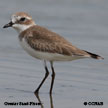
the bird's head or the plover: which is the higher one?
the bird's head

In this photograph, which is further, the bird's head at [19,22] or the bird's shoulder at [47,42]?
the bird's head at [19,22]

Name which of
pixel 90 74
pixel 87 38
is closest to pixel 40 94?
pixel 90 74

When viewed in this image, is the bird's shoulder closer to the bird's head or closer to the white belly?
the white belly

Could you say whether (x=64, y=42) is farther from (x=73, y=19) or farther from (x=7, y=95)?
(x=73, y=19)

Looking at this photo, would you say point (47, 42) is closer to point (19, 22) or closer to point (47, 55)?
point (47, 55)

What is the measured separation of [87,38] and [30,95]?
4.30 meters

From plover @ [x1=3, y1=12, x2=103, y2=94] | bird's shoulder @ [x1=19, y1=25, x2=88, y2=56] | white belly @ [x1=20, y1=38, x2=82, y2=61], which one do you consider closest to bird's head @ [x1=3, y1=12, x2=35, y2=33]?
plover @ [x1=3, y1=12, x2=103, y2=94]

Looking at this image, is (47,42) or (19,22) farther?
(19,22)

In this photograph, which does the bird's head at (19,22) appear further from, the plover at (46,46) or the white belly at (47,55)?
the white belly at (47,55)

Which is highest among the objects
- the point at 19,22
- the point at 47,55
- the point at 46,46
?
the point at 19,22

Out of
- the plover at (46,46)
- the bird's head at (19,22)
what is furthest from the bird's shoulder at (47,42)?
the bird's head at (19,22)

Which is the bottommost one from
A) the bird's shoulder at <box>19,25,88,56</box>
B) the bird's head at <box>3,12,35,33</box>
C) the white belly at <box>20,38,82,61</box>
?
the white belly at <box>20,38,82,61</box>

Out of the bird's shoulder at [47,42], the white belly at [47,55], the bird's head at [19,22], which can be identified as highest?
the bird's head at [19,22]

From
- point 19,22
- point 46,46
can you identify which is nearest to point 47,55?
point 46,46
